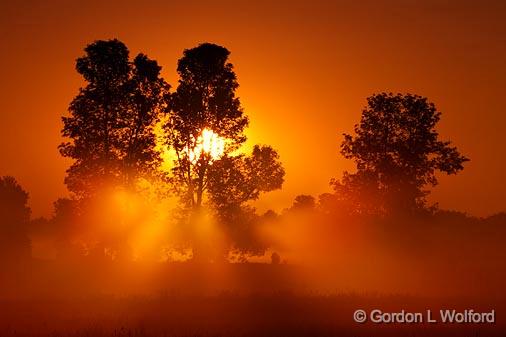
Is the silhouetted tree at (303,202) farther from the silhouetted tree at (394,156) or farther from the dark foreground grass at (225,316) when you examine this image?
the dark foreground grass at (225,316)

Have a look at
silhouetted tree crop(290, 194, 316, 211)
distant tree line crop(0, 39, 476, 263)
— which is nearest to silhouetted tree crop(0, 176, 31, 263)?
distant tree line crop(0, 39, 476, 263)

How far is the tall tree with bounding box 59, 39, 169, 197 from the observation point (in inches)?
1938

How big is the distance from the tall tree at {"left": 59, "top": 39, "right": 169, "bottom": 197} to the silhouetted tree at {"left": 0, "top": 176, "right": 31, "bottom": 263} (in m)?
18.5

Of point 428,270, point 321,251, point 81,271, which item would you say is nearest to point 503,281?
point 428,270

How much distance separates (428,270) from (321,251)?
1619 cm

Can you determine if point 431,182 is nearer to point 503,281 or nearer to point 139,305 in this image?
point 503,281

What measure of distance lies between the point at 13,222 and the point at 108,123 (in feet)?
79.9

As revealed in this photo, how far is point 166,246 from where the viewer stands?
187 feet

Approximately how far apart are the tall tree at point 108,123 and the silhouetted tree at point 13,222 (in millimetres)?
18507

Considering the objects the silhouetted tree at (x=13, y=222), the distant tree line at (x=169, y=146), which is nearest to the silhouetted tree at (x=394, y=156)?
the distant tree line at (x=169, y=146)

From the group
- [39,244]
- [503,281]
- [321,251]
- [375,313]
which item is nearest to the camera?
[375,313]

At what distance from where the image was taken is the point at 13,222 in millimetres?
68188

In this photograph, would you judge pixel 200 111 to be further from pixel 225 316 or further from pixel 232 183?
pixel 225 316

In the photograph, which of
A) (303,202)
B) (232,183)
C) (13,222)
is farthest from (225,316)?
(303,202)
